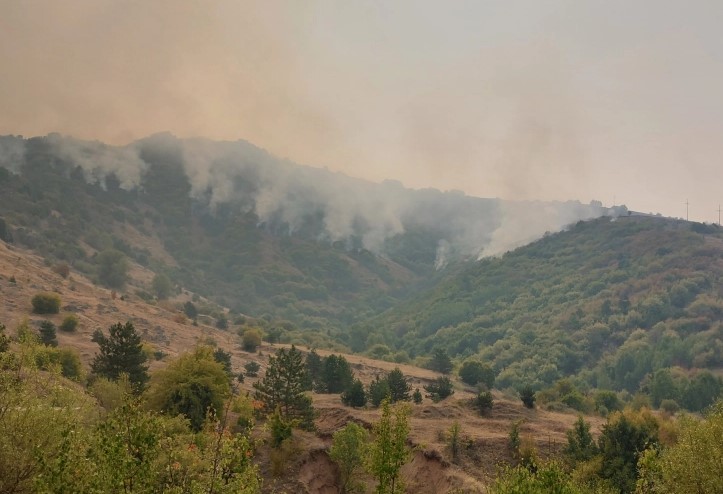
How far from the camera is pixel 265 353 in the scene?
107500 millimetres

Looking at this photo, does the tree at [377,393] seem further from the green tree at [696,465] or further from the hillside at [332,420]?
the green tree at [696,465]

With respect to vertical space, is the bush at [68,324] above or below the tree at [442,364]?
above

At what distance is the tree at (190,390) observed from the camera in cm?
4516

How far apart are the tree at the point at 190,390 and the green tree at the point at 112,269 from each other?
132 meters

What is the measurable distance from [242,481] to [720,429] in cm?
2535

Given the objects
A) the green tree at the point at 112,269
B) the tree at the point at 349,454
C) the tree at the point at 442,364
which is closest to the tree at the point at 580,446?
the tree at the point at 349,454

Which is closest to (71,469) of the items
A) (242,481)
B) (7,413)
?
(242,481)

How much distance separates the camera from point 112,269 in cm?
17150

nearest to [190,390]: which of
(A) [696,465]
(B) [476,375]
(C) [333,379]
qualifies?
(C) [333,379]

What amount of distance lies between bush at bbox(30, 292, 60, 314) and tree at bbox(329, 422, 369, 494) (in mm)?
66154

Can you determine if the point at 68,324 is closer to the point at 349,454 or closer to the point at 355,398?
the point at 355,398

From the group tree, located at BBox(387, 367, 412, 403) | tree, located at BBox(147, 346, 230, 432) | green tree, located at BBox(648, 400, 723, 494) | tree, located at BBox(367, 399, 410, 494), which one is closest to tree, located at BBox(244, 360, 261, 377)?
tree, located at BBox(387, 367, 412, 403)

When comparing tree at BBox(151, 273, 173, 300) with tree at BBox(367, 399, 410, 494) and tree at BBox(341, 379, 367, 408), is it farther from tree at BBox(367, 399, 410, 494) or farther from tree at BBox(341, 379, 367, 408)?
tree at BBox(367, 399, 410, 494)

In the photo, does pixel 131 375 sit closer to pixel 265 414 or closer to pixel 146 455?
pixel 265 414
